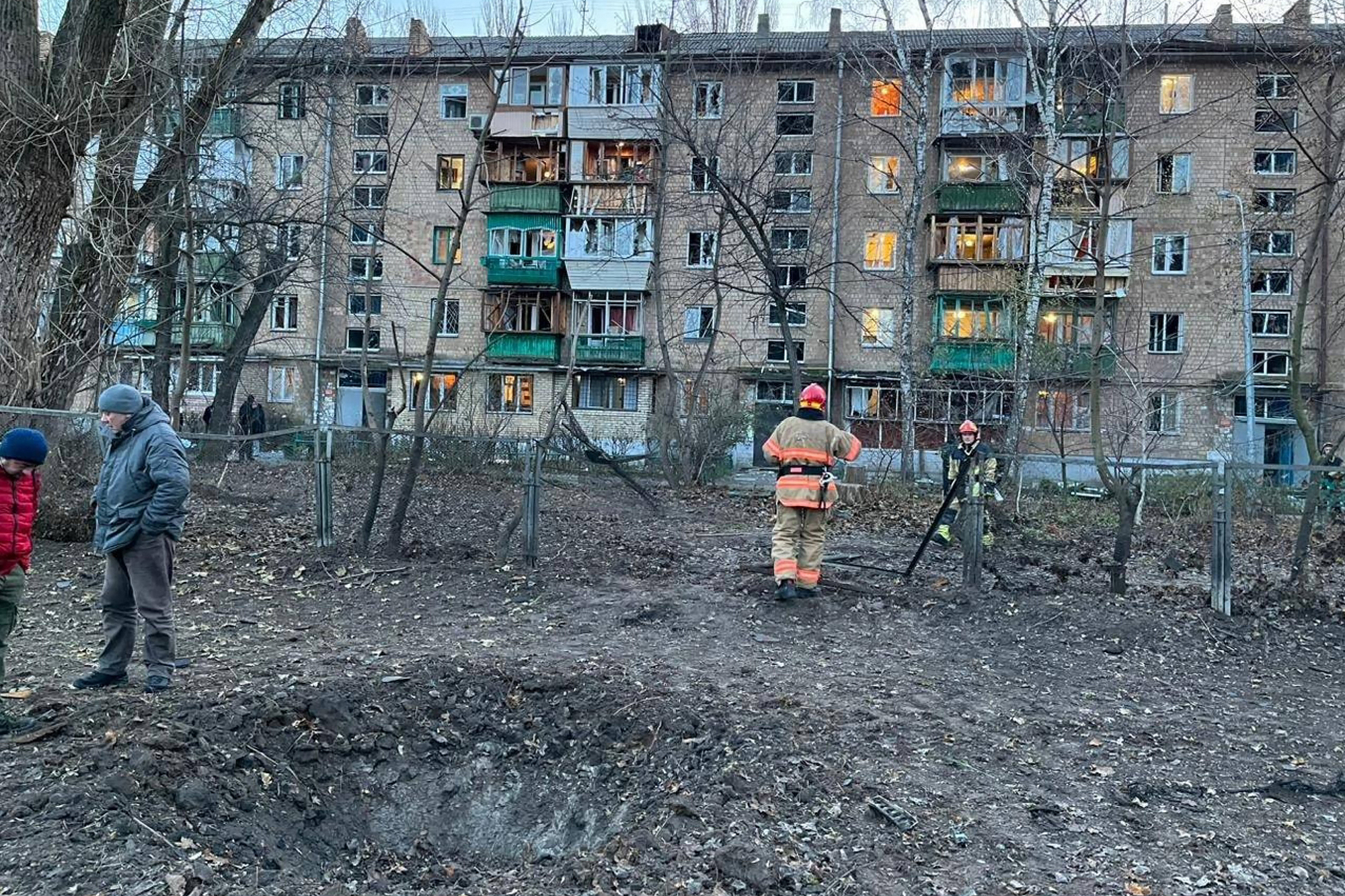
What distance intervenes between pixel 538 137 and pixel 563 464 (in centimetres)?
2658

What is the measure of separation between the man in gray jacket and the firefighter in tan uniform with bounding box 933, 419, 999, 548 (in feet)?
21.1

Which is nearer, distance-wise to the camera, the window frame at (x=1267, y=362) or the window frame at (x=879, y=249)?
the window frame at (x=1267, y=362)

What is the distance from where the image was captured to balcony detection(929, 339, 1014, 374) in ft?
86.9

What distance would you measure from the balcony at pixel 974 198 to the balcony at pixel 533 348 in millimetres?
14445

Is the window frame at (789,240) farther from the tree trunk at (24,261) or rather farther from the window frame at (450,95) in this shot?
the tree trunk at (24,261)

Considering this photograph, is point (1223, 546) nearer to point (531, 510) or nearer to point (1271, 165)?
point (531, 510)

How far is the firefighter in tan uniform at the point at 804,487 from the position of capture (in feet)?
26.5

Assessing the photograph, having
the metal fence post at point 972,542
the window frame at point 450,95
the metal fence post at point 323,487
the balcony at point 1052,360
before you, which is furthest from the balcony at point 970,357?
the window frame at point 450,95

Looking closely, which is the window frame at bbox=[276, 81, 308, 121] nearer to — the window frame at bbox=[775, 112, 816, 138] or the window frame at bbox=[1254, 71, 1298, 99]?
the window frame at bbox=[1254, 71, 1298, 99]

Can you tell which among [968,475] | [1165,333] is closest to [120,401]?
[968,475]

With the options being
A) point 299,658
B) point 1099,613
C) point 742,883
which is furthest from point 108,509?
point 1099,613

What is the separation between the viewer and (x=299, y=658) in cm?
635

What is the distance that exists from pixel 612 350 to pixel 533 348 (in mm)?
2928

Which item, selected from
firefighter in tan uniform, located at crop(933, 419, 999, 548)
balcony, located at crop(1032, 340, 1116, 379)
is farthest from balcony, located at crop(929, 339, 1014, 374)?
firefighter in tan uniform, located at crop(933, 419, 999, 548)
